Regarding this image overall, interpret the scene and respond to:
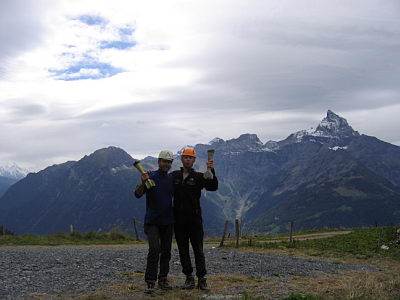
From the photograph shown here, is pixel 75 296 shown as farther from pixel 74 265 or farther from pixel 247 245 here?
pixel 247 245

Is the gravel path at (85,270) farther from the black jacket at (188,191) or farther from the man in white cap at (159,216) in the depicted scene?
the black jacket at (188,191)

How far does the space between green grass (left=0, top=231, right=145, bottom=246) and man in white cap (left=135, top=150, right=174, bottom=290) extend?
2385 cm

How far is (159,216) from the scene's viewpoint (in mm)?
11695

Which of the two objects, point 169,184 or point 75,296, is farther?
point 169,184

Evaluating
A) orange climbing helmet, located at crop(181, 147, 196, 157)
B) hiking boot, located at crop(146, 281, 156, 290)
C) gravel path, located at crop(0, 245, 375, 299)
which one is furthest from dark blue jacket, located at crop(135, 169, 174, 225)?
gravel path, located at crop(0, 245, 375, 299)

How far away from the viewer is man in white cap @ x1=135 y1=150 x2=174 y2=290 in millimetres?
A: 11625

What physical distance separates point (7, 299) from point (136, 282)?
12.1ft

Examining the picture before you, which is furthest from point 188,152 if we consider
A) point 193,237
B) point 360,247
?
point 360,247

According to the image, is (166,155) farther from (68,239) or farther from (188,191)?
(68,239)

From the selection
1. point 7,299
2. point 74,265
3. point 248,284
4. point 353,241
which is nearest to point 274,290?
point 248,284

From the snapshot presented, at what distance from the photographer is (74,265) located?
17406 mm

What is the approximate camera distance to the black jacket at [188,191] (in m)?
11.8

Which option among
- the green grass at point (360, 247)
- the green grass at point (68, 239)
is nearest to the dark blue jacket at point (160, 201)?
the green grass at point (360, 247)

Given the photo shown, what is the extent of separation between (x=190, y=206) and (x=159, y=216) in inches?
32.0
